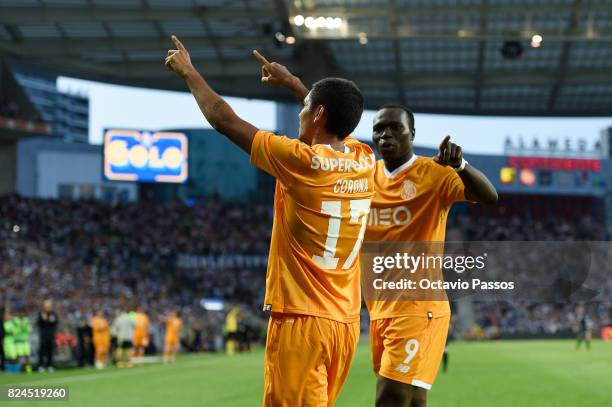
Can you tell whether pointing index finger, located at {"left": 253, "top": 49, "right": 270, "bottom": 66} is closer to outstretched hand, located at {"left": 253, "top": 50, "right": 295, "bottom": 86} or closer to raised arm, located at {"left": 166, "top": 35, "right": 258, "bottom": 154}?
outstretched hand, located at {"left": 253, "top": 50, "right": 295, "bottom": 86}

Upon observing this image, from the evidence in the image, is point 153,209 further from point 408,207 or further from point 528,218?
point 408,207

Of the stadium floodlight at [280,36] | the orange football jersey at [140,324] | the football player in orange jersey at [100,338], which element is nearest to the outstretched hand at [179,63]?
the football player in orange jersey at [100,338]

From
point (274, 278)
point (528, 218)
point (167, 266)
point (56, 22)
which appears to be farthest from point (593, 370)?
point (528, 218)

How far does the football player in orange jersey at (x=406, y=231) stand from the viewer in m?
6.20

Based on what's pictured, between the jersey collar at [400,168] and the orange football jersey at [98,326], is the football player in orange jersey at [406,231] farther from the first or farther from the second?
the orange football jersey at [98,326]

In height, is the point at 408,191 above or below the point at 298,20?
below

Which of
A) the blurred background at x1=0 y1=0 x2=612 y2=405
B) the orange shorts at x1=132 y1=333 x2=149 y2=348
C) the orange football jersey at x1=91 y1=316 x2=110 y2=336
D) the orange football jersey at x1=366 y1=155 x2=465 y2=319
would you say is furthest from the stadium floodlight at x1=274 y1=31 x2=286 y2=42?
the orange football jersey at x1=366 y1=155 x2=465 y2=319

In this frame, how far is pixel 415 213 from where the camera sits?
6.40m

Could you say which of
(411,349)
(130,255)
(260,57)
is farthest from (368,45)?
(260,57)

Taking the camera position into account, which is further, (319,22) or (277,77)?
(319,22)

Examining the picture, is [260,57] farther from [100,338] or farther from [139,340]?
[139,340]

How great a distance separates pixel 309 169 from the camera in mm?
4492

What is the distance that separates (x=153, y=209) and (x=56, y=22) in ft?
56.9

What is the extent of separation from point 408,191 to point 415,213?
163mm
